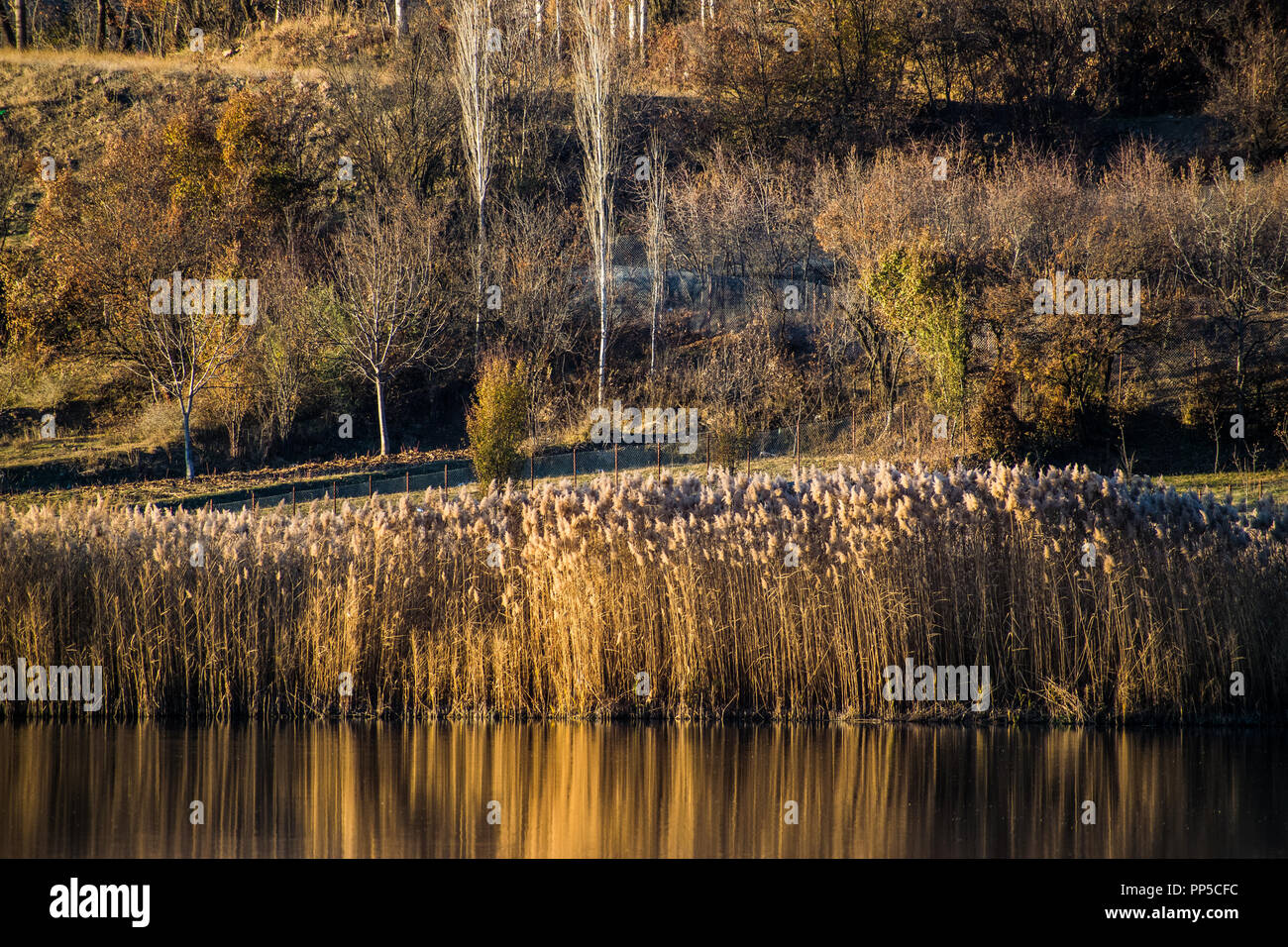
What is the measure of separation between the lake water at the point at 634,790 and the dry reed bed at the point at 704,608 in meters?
0.40

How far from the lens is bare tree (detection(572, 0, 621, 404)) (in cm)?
3978

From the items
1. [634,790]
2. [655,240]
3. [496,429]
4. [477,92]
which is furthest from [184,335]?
[634,790]

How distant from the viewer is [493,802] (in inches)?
348

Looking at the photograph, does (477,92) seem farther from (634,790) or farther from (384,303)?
(634,790)

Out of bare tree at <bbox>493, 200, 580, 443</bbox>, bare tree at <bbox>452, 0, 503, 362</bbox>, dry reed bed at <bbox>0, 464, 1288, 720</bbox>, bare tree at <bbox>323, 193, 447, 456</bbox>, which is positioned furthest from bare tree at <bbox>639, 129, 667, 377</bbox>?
dry reed bed at <bbox>0, 464, 1288, 720</bbox>

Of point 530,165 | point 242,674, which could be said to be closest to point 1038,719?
point 242,674

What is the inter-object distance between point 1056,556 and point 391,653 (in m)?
5.77

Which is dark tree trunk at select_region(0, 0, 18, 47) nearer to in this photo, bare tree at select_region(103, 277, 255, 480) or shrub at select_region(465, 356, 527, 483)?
bare tree at select_region(103, 277, 255, 480)

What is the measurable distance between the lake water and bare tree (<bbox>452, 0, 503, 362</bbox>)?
1233 inches

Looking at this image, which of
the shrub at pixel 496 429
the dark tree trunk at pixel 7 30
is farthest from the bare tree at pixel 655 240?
the dark tree trunk at pixel 7 30

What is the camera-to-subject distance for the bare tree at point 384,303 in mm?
35812

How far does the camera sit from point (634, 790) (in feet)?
29.9

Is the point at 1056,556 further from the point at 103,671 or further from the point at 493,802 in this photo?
the point at 103,671

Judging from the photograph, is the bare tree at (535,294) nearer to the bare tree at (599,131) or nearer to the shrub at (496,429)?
the bare tree at (599,131)
